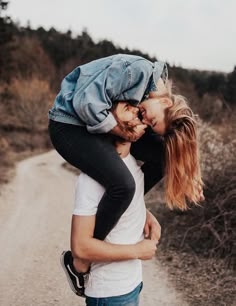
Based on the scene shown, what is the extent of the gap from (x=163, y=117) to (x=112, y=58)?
0.28 metres

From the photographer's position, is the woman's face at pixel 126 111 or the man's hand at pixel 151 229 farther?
the man's hand at pixel 151 229

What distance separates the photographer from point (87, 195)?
4.95 ft

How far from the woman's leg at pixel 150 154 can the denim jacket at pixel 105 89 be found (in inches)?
8.8

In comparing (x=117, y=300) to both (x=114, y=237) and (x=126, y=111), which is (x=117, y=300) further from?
(x=126, y=111)

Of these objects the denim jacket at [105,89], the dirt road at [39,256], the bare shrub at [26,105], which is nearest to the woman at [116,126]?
the denim jacket at [105,89]

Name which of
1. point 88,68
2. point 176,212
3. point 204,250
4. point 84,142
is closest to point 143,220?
point 84,142

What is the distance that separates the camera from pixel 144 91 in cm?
156

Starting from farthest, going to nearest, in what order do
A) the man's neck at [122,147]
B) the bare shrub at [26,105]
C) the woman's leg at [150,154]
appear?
the bare shrub at [26,105], the woman's leg at [150,154], the man's neck at [122,147]

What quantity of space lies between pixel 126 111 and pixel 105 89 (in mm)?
112

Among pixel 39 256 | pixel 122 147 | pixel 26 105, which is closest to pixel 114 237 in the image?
pixel 122 147

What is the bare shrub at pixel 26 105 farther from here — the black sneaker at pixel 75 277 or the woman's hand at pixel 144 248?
the woman's hand at pixel 144 248

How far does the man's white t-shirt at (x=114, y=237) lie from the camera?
1508mm

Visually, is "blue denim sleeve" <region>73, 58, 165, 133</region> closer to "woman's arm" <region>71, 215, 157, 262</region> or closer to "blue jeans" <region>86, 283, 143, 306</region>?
"woman's arm" <region>71, 215, 157, 262</region>

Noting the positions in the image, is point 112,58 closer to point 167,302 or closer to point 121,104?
point 121,104
